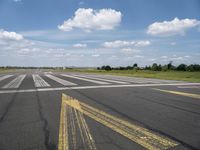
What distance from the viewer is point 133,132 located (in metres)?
4.71

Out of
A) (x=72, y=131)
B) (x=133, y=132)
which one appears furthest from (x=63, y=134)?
(x=133, y=132)

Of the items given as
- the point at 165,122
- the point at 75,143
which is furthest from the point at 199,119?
the point at 75,143

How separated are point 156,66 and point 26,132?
9355cm

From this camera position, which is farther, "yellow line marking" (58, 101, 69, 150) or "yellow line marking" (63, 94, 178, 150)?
"yellow line marking" (63, 94, 178, 150)

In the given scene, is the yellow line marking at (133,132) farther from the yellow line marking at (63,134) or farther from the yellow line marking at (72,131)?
the yellow line marking at (63,134)

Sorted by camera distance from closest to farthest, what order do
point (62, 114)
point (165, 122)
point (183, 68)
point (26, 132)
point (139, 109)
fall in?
point (26, 132), point (165, 122), point (62, 114), point (139, 109), point (183, 68)

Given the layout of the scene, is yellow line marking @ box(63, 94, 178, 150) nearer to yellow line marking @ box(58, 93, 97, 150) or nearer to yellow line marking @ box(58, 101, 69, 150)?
yellow line marking @ box(58, 93, 97, 150)

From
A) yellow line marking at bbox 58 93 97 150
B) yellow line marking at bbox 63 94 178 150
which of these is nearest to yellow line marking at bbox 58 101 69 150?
yellow line marking at bbox 58 93 97 150

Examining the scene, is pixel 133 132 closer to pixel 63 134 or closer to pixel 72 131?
pixel 72 131

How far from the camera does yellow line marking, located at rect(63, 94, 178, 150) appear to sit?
13.2ft

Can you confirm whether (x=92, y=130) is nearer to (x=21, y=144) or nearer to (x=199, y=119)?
(x=21, y=144)

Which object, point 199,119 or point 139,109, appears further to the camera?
point 139,109

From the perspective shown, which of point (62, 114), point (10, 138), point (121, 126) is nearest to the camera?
point (10, 138)

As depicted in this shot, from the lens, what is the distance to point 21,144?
13.4 ft
